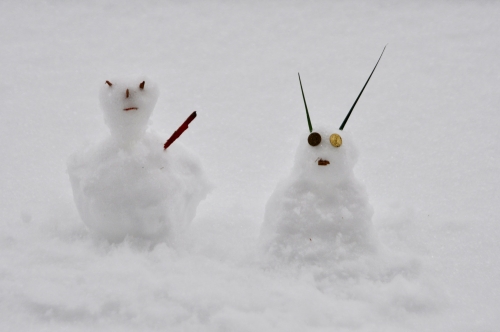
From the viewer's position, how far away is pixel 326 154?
1.48 metres

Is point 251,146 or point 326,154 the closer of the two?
point 326,154

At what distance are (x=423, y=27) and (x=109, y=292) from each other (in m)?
2.70

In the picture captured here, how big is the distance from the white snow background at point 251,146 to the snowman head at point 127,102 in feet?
0.60

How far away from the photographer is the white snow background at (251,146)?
4.52 ft

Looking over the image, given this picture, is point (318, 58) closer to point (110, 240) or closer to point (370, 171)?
point (370, 171)

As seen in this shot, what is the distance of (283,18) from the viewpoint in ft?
11.6

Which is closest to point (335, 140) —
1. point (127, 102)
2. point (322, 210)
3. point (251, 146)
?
point (322, 210)

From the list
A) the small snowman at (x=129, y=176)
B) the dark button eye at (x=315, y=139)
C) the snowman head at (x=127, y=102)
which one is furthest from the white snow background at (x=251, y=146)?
the dark button eye at (x=315, y=139)

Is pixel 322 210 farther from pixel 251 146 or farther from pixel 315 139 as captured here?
pixel 251 146

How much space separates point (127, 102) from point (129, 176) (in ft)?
0.67

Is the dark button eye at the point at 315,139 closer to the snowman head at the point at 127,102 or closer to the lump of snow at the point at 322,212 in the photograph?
the lump of snow at the point at 322,212

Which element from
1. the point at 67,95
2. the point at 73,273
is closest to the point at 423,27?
the point at 67,95

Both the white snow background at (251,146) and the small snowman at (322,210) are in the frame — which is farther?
the small snowman at (322,210)

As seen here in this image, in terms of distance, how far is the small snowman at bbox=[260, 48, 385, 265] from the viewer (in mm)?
1487
